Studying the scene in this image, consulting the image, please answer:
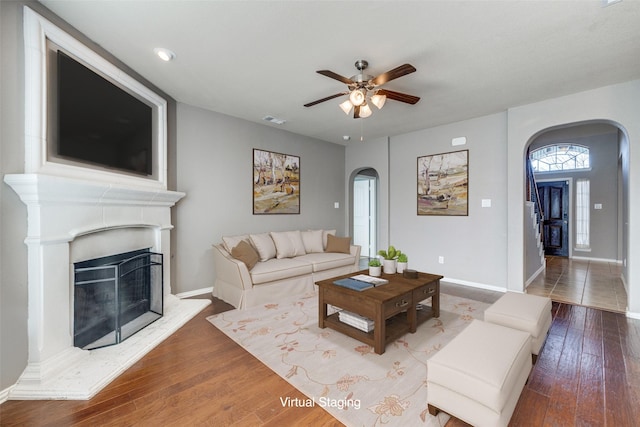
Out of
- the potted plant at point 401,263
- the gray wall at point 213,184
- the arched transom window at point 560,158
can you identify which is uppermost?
the arched transom window at point 560,158

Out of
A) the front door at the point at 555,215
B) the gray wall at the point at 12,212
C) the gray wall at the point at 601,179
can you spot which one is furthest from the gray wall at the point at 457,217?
the gray wall at the point at 12,212

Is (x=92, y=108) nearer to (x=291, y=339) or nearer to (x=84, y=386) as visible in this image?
(x=84, y=386)

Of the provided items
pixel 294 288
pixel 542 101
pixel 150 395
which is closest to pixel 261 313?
pixel 294 288

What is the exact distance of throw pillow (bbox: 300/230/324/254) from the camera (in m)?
4.77

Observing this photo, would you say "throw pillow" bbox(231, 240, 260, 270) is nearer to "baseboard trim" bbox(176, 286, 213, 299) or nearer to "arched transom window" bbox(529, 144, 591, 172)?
"baseboard trim" bbox(176, 286, 213, 299)

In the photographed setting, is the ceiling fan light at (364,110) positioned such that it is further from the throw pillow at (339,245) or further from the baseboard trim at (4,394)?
the baseboard trim at (4,394)

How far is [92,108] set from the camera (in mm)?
2371

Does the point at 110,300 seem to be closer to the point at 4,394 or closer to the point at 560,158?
the point at 4,394

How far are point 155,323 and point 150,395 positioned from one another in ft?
3.86

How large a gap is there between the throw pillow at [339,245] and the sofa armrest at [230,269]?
184 centimetres

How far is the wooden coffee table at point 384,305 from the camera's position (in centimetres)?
229

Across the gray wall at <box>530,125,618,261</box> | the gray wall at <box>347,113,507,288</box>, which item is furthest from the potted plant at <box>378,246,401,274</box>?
the gray wall at <box>530,125,618,261</box>

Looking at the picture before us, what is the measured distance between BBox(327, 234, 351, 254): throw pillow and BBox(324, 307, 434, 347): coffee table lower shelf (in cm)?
193

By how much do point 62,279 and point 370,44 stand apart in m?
3.13
